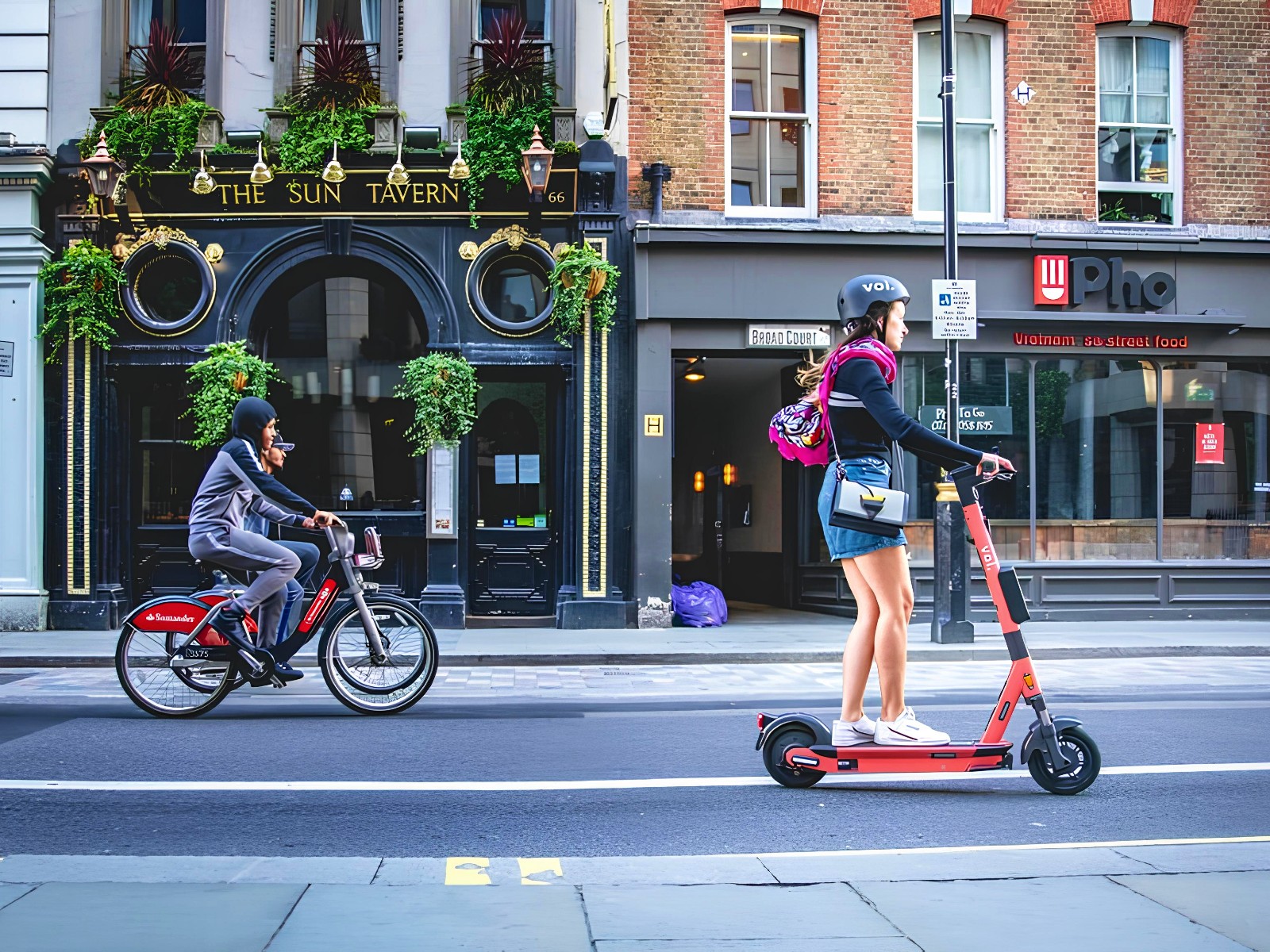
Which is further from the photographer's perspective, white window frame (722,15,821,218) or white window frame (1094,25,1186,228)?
white window frame (1094,25,1186,228)

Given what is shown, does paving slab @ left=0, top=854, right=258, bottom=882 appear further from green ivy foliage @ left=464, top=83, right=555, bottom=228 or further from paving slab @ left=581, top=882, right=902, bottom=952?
green ivy foliage @ left=464, top=83, right=555, bottom=228

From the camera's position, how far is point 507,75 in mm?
14492

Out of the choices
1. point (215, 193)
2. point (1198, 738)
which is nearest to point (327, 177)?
point (215, 193)

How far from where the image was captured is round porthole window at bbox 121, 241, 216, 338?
1441 centimetres

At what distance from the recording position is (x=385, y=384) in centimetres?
1480

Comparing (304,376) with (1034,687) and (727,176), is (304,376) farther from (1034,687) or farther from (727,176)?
(1034,687)

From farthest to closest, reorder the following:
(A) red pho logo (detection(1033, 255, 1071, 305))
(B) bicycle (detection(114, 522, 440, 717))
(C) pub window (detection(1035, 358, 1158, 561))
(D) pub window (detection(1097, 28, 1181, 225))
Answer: (D) pub window (detection(1097, 28, 1181, 225))
(C) pub window (detection(1035, 358, 1158, 561))
(A) red pho logo (detection(1033, 255, 1071, 305))
(B) bicycle (detection(114, 522, 440, 717))

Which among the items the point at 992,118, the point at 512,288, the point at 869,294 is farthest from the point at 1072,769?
the point at 992,118

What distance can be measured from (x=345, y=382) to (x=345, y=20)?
14.3 ft

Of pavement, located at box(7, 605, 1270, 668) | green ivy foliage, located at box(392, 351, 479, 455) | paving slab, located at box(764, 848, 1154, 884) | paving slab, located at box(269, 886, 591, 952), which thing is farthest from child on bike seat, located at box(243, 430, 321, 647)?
green ivy foliage, located at box(392, 351, 479, 455)

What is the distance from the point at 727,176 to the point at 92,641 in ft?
29.0

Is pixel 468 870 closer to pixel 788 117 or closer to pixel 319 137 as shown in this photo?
pixel 319 137

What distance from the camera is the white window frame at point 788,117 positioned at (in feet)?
49.5

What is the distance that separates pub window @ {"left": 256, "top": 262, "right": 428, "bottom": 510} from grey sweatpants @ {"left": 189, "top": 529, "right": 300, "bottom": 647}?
6668 mm
